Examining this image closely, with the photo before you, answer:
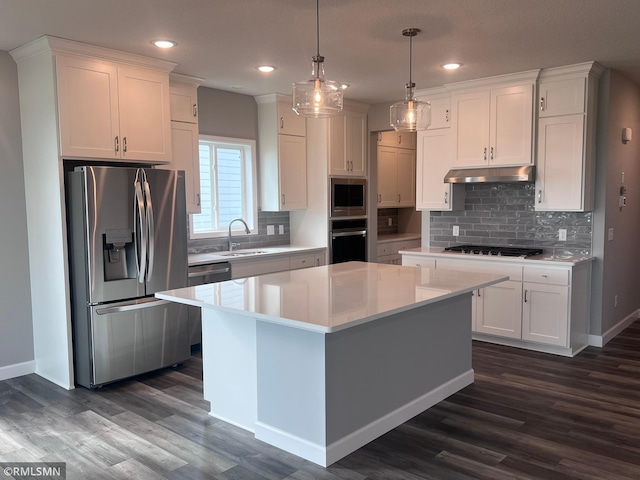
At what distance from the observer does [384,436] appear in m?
3.06

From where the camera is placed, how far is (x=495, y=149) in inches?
196

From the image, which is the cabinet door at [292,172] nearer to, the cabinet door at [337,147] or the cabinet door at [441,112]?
the cabinet door at [337,147]

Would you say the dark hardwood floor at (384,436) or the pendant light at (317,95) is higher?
the pendant light at (317,95)

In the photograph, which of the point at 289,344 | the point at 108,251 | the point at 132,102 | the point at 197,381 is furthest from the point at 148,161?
the point at 289,344

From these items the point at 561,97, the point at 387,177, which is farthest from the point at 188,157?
the point at 561,97

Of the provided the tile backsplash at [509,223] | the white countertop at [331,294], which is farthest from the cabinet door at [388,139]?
the white countertop at [331,294]

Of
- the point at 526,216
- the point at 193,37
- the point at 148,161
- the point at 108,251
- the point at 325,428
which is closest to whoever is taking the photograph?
the point at 325,428

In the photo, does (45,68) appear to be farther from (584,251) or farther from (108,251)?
(584,251)

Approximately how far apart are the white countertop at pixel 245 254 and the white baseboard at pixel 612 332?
2819mm

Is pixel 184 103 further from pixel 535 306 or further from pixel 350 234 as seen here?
pixel 535 306

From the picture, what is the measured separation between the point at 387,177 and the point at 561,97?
9.30 feet

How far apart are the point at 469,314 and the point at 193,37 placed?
9.10ft

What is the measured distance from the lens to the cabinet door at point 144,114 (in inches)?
160

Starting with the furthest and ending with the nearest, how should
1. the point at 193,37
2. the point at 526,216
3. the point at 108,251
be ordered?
the point at 526,216 → the point at 108,251 → the point at 193,37
